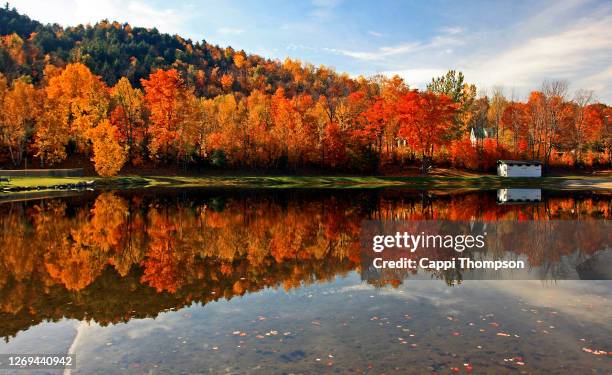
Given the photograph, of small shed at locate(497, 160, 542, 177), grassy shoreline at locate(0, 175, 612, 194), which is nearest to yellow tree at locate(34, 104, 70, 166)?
grassy shoreline at locate(0, 175, 612, 194)

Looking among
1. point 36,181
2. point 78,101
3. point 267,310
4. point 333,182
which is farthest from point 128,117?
point 267,310

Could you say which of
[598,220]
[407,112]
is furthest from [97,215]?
[407,112]

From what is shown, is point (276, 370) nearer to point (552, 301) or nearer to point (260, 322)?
point (260, 322)

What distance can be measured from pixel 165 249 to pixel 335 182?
55.1 m

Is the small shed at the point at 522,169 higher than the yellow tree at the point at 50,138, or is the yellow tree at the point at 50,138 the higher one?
the yellow tree at the point at 50,138

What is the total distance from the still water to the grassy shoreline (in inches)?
1600

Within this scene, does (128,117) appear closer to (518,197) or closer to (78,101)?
(78,101)

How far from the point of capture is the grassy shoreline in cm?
6488

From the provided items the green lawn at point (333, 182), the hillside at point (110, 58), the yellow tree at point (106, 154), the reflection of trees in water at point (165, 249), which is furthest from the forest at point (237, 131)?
the hillside at point (110, 58)

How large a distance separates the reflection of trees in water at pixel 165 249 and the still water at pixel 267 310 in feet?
0.33

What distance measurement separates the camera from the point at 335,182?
249ft

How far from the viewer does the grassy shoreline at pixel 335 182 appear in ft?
213

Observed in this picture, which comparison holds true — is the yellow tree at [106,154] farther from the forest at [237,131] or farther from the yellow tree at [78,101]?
the yellow tree at [78,101]

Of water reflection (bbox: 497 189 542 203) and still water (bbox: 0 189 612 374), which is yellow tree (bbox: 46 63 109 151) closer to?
still water (bbox: 0 189 612 374)
